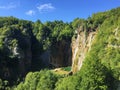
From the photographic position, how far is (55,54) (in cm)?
15525

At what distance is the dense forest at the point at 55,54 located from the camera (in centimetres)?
6016

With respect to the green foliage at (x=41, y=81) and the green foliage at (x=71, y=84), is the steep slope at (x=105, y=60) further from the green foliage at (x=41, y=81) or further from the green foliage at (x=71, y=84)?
the green foliage at (x=41, y=81)

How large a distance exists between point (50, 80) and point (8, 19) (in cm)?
9231

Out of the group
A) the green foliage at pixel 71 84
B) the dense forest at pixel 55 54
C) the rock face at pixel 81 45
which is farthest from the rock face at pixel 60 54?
the green foliage at pixel 71 84

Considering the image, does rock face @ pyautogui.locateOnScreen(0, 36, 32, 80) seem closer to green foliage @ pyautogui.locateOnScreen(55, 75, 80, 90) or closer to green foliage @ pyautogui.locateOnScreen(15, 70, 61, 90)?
green foliage @ pyautogui.locateOnScreen(15, 70, 61, 90)

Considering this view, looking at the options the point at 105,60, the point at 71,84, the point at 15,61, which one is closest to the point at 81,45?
the point at 105,60

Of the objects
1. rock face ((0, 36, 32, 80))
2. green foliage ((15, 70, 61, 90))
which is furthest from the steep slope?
rock face ((0, 36, 32, 80))

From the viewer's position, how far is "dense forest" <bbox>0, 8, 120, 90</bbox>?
60.2 m

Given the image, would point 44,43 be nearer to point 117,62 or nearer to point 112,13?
point 112,13

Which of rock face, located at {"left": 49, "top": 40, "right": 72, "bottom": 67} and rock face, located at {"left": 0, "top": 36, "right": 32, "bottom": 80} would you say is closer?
rock face, located at {"left": 0, "top": 36, "right": 32, "bottom": 80}

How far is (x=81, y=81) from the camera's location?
61469 millimetres

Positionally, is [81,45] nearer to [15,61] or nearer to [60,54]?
[15,61]

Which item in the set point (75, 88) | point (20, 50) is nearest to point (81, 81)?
point (75, 88)

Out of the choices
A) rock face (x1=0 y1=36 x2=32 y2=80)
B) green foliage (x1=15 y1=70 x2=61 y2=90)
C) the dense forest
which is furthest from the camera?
rock face (x1=0 y1=36 x2=32 y2=80)
